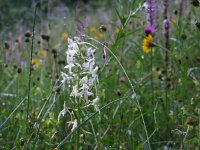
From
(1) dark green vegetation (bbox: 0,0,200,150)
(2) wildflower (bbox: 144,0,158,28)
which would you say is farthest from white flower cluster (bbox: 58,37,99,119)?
(2) wildflower (bbox: 144,0,158,28)

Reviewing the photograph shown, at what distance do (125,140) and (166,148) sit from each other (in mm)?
199

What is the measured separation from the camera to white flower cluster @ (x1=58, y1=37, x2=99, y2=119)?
1.74 metres

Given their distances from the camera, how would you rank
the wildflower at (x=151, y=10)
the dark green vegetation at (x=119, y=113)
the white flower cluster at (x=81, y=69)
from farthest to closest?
the wildflower at (x=151, y=10)
the dark green vegetation at (x=119, y=113)
the white flower cluster at (x=81, y=69)

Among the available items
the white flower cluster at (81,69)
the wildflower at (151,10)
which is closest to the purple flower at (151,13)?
the wildflower at (151,10)

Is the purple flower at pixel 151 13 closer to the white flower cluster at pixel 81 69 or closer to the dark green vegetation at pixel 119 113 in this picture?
the dark green vegetation at pixel 119 113

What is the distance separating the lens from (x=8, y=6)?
10.4 m

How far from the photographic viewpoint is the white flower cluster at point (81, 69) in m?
1.74

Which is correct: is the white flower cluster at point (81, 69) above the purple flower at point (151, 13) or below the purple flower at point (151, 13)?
below

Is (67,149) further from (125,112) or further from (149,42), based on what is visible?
(149,42)

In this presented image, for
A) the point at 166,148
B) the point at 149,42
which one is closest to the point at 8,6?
the point at 149,42

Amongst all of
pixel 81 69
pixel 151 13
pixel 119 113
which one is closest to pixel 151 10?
pixel 151 13

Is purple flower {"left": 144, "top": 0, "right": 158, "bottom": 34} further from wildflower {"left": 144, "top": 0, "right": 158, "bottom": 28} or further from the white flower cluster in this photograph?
the white flower cluster

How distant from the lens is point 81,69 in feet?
5.77

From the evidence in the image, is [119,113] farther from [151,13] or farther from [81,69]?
[81,69]
